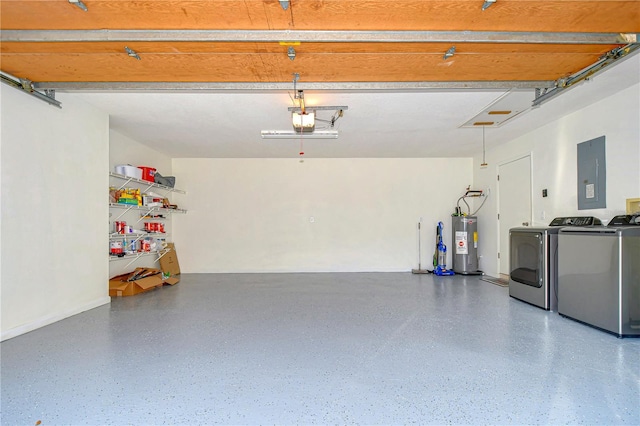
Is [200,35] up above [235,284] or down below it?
above

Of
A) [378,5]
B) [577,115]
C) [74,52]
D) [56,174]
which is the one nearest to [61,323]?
[56,174]

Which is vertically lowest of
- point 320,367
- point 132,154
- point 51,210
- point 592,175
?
point 320,367

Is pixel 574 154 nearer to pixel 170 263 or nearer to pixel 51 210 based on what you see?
pixel 51 210

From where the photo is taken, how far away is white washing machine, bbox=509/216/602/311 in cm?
357

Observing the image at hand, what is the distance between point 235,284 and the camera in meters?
5.31

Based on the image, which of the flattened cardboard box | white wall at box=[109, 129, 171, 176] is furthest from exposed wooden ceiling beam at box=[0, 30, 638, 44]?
the flattened cardboard box

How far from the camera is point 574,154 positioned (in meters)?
3.94

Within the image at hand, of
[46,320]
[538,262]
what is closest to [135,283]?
[46,320]

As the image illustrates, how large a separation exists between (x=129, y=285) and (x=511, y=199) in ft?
21.0

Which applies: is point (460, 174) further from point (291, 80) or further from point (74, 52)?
point (74, 52)

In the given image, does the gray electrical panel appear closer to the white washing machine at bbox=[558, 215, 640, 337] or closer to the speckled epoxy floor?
the white washing machine at bbox=[558, 215, 640, 337]

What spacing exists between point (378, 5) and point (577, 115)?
3.57 m

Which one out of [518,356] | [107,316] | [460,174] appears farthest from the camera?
[460,174]

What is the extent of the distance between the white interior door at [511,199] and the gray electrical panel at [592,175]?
1.03 metres
